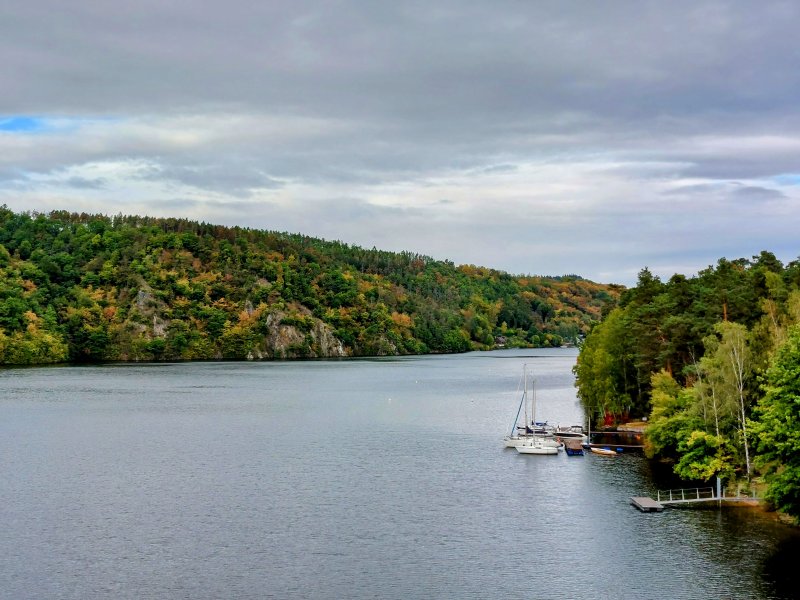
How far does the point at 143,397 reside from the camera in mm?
150125

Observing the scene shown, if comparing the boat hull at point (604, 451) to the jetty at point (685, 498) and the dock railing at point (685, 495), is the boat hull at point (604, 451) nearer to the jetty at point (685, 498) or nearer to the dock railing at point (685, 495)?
the dock railing at point (685, 495)

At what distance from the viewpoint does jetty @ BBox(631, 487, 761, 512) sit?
65.8 m

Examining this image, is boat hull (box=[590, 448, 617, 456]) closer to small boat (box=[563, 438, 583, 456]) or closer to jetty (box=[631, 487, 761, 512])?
small boat (box=[563, 438, 583, 456])

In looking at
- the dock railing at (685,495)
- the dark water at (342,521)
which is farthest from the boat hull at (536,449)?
the dock railing at (685,495)

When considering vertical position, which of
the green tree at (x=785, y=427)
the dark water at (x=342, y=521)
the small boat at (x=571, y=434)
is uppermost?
the green tree at (x=785, y=427)

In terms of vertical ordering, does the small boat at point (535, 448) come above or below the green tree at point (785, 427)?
below

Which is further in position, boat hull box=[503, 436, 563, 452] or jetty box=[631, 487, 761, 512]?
boat hull box=[503, 436, 563, 452]

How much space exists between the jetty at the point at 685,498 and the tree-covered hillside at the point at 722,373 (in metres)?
1.67

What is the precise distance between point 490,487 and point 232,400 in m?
81.1

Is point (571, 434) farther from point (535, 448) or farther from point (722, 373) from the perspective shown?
point (722, 373)

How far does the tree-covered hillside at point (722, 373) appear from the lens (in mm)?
54812

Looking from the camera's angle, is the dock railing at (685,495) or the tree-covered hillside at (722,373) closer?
the tree-covered hillside at (722,373)

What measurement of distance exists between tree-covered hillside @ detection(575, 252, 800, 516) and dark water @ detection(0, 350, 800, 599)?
5817mm

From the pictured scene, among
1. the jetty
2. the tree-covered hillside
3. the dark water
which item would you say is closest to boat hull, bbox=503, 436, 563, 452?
the dark water
